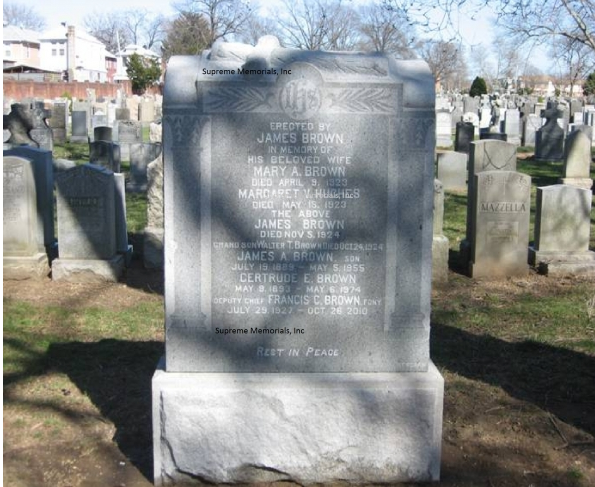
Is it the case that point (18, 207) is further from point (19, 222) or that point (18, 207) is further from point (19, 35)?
point (19, 35)

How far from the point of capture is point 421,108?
4184mm

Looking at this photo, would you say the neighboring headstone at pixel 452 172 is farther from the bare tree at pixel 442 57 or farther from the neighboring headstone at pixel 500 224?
the neighboring headstone at pixel 500 224

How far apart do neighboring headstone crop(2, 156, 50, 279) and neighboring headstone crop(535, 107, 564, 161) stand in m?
16.8

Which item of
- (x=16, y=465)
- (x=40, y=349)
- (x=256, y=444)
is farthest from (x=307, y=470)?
(x=40, y=349)

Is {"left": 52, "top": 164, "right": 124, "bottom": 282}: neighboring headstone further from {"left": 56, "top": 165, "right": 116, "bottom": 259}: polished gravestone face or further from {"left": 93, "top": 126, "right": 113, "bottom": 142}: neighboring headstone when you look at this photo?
{"left": 93, "top": 126, "right": 113, "bottom": 142}: neighboring headstone

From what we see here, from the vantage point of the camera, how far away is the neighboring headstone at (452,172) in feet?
55.8

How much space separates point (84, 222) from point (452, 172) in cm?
981

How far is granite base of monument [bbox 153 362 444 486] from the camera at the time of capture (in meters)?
4.22

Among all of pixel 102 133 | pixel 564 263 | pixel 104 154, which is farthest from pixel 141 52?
pixel 564 263

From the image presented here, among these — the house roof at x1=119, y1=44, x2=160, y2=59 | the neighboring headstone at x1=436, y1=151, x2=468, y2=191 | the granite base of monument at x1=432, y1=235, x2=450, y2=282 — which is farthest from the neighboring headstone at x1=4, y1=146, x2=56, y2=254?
the house roof at x1=119, y1=44, x2=160, y2=59

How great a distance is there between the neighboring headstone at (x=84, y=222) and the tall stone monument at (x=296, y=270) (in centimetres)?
519

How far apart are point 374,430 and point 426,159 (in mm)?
1499

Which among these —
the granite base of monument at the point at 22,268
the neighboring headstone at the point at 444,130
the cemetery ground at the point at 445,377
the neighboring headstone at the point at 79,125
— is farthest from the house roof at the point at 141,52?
the cemetery ground at the point at 445,377

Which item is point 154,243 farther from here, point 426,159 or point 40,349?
point 426,159
